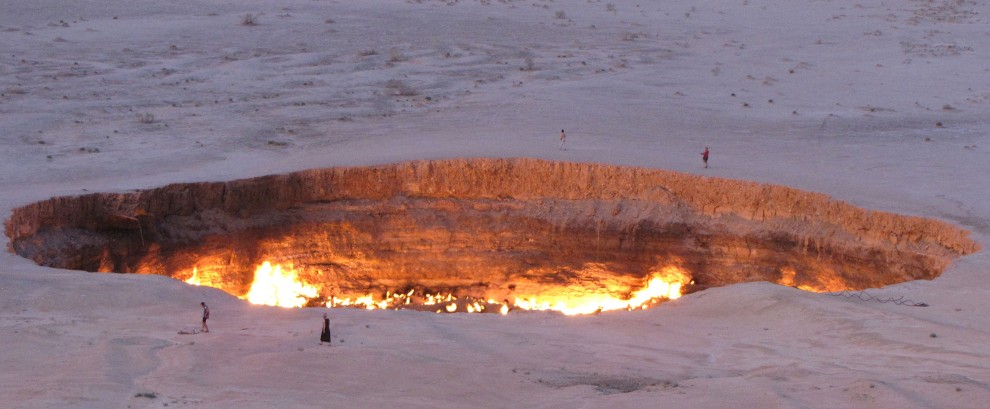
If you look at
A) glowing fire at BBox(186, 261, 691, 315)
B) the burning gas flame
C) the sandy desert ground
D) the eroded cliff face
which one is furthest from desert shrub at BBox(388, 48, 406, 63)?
the burning gas flame

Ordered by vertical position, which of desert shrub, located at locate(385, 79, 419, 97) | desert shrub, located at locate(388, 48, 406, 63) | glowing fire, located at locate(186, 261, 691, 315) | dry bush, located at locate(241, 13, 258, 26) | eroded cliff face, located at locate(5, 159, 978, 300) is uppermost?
dry bush, located at locate(241, 13, 258, 26)

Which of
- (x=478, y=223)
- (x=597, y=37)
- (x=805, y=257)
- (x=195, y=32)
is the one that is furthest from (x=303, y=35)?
(x=805, y=257)

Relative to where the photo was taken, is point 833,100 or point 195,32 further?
point 195,32

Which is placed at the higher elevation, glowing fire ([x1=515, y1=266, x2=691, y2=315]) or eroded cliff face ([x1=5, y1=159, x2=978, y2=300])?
eroded cliff face ([x1=5, y1=159, x2=978, y2=300])

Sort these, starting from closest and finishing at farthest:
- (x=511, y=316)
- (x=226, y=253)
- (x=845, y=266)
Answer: (x=511, y=316) < (x=845, y=266) < (x=226, y=253)

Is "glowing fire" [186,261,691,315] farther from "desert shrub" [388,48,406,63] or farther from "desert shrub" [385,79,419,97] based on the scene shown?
"desert shrub" [388,48,406,63]

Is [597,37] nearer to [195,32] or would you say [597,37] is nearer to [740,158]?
[195,32]
